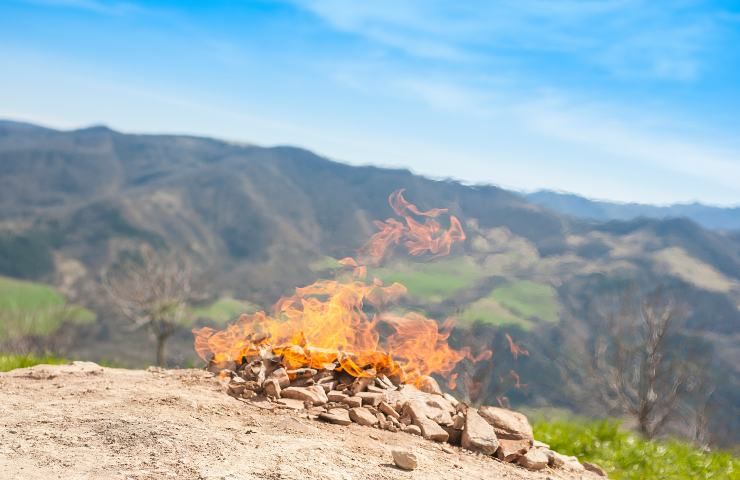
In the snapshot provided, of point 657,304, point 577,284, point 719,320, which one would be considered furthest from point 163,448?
point 719,320

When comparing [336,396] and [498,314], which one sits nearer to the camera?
[336,396]

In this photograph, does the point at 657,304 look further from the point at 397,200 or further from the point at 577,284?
the point at 577,284

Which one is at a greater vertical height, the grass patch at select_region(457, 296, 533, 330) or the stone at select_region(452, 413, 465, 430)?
the stone at select_region(452, 413, 465, 430)

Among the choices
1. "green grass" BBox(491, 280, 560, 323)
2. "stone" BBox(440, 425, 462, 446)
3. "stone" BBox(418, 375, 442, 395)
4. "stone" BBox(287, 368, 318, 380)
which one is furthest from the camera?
"green grass" BBox(491, 280, 560, 323)

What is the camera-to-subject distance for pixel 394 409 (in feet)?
25.9

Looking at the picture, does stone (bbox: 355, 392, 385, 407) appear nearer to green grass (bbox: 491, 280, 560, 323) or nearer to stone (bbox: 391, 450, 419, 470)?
stone (bbox: 391, 450, 419, 470)

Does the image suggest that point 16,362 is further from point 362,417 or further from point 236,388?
point 362,417

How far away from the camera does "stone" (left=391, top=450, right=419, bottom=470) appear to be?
20.0ft

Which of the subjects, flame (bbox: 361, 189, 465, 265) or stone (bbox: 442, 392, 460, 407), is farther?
flame (bbox: 361, 189, 465, 265)

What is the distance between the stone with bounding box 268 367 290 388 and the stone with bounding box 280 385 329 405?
20cm

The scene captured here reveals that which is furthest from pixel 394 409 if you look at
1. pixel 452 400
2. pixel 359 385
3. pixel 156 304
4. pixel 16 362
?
pixel 156 304

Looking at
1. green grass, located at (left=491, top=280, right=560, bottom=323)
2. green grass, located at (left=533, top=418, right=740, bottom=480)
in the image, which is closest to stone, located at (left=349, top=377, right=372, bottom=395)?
green grass, located at (left=533, top=418, right=740, bottom=480)

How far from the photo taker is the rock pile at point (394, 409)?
752 cm

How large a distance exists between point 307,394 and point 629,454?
→ 16.4ft
